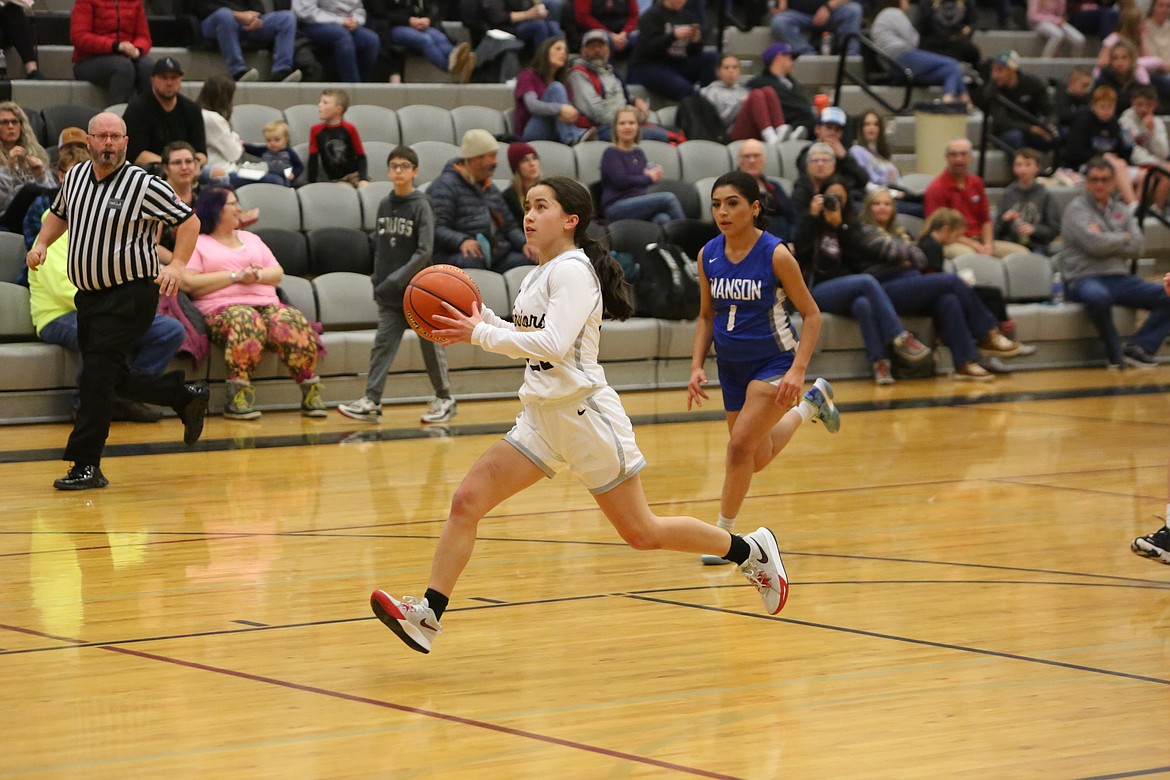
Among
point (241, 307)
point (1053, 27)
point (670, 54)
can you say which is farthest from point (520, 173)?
point (1053, 27)

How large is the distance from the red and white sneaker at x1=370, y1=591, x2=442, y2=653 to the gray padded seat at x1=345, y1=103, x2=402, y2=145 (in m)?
8.61

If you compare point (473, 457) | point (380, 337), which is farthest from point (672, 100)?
point (473, 457)

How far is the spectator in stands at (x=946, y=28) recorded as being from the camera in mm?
16922

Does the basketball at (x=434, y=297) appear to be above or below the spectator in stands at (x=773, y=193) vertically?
above

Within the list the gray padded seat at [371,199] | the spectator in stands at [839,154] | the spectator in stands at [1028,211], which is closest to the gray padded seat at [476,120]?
the gray padded seat at [371,199]

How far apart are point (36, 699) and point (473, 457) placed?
467cm

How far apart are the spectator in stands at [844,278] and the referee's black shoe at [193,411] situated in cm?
562

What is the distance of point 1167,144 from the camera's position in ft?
53.6

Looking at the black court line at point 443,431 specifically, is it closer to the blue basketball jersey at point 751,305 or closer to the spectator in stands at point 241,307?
the spectator in stands at point 241,307

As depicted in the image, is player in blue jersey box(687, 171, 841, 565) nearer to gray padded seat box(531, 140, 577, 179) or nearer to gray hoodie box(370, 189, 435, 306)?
gray hoodie box(370, 189, 435, 306)

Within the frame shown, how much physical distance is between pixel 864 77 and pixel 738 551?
40.8 ft

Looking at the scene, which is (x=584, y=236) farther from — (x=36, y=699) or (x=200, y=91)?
(x=200, y=91)

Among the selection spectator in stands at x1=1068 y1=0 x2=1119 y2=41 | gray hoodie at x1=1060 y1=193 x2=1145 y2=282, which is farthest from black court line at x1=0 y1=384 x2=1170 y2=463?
spectator in stands at x1=1068 y1=0 x2=1119 y2=41

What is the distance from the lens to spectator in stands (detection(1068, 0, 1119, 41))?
1898 centimetres
